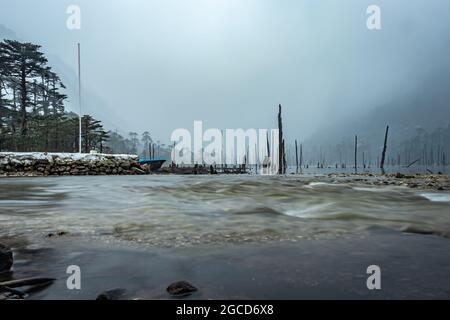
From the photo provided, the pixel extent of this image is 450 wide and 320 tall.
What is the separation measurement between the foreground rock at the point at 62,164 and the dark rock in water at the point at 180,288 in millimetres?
27183

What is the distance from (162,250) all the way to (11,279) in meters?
1.59

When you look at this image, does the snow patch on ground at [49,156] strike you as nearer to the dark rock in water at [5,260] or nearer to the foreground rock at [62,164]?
the foreground rock at [62,164]

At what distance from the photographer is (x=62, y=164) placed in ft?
85.8

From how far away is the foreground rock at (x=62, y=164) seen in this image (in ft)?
80.2

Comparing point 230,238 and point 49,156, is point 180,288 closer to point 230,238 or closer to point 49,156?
point 230,238

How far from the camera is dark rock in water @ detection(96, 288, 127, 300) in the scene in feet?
7.64

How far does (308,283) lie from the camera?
2736 mm

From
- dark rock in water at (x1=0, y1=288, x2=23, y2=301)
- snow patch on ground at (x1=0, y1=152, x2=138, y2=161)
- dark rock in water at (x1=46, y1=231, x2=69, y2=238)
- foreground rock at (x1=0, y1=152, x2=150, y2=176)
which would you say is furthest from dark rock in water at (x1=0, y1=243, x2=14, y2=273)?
snow patch on ground at (x1=0, y1=152, x2=138, y2=161)

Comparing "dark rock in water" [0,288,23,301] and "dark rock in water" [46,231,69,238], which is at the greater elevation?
"dark rock in water" [0,288,23,301]

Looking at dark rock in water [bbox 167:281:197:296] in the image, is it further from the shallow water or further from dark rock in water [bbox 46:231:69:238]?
dark rock in water [bbox 46:231:69:238]

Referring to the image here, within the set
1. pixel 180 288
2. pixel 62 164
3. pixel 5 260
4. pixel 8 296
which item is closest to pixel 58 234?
pixel 5 260

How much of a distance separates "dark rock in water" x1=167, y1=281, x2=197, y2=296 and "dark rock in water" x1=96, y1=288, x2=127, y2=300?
1.27ft

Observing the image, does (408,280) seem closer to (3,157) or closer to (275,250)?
(275,250)

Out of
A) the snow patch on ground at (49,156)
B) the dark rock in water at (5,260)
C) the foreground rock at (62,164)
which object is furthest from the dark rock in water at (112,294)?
the snow patch on ground at (49,156)
